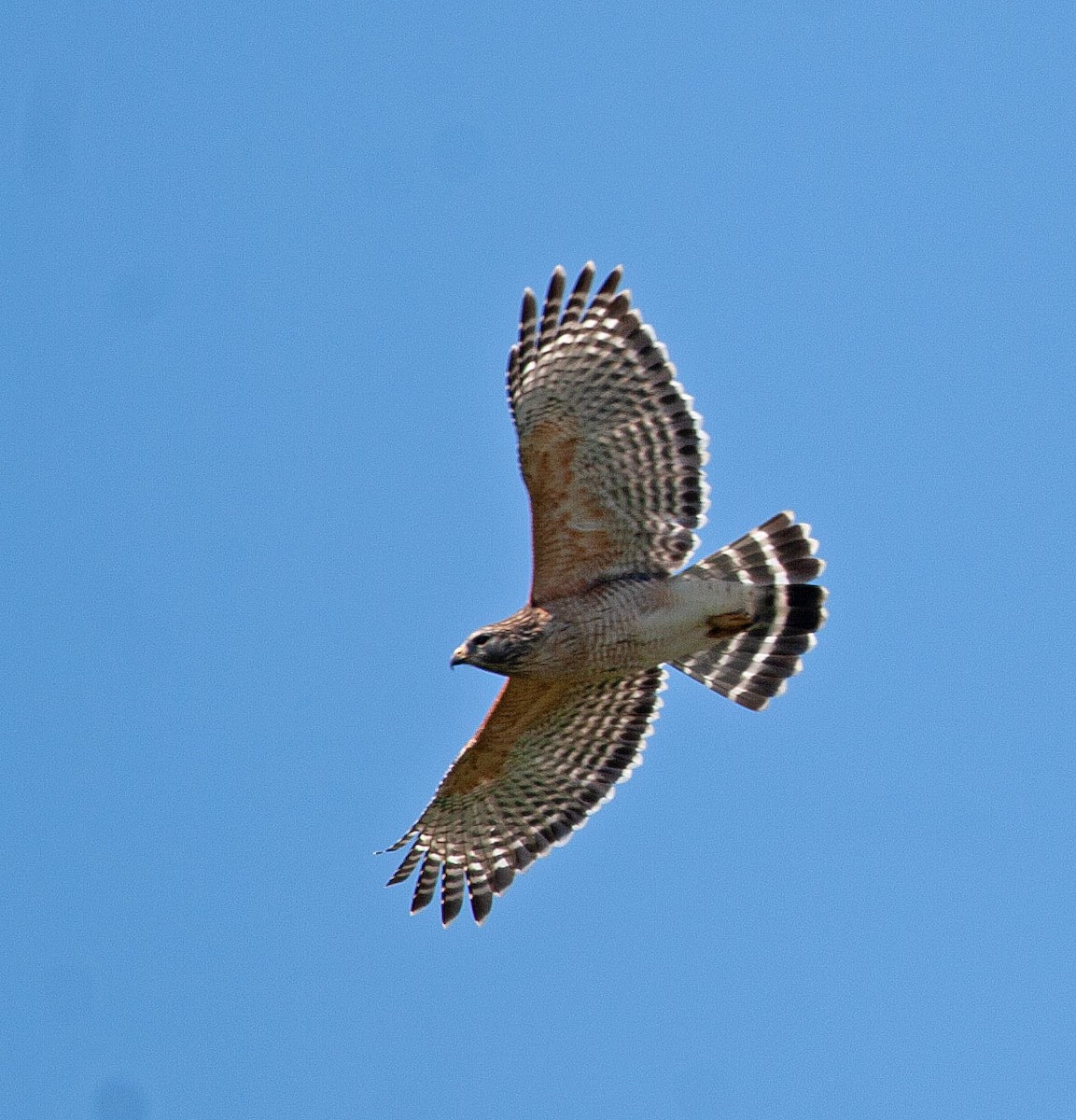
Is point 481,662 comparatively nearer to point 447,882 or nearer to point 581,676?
point 581,676

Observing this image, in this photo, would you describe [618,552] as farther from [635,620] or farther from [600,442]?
[600,442]

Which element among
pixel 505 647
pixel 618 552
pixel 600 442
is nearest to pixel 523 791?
pixel 505 647

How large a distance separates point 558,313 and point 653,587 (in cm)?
182

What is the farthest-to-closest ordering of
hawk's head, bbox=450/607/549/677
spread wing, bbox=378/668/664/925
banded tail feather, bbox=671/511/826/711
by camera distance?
spread wing, bbox=378/668/664/925 → banded tail feather, bbox=671/511/826/711 → hawk's head, bbox=450/607/549/677

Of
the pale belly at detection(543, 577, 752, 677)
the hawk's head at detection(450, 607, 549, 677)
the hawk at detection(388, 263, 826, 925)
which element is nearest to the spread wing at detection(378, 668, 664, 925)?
the hawk at detection(388, 263, 826, 925)

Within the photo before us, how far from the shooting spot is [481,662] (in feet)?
46.1

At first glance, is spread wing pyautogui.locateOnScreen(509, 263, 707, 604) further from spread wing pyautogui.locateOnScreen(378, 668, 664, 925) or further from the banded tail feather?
spread wing pyautogui.locateOnScreen(378, 668, 664, 925)

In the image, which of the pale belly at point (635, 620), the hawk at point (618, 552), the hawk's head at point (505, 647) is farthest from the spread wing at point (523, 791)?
the hawk's head at point (505, 647)

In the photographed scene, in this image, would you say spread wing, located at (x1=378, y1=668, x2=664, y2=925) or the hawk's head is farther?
spread wing, located at (x1=378, y1=668, x2=664, y2=925)

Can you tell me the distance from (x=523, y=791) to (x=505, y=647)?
1.69 metres

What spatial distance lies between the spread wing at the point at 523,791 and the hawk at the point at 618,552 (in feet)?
0.42

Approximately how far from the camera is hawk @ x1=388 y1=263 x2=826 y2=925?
14.2 meters

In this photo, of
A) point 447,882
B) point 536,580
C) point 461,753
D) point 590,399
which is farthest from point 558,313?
point 447,882

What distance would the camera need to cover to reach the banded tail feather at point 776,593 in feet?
48.1
